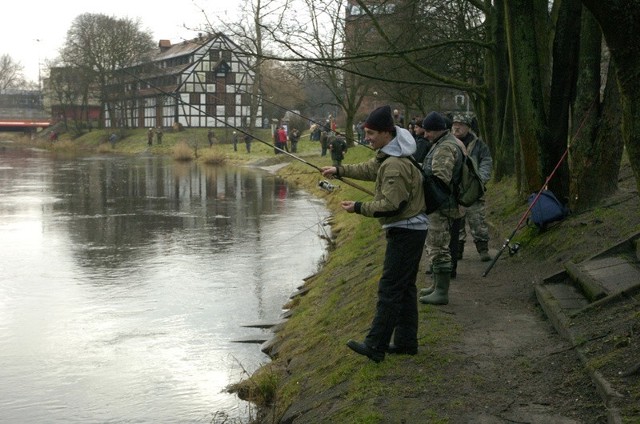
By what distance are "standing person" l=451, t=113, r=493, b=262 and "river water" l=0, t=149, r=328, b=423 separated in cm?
304

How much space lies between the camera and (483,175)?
11297 mm

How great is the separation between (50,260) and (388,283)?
542 inches

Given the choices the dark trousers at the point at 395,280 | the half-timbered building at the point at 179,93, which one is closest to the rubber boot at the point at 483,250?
the dark trousers at the point at 395,280

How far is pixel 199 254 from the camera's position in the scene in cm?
2003

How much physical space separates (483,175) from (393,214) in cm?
454

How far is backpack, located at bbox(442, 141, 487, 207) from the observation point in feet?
30.9

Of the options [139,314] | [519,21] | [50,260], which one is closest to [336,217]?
[50,260]

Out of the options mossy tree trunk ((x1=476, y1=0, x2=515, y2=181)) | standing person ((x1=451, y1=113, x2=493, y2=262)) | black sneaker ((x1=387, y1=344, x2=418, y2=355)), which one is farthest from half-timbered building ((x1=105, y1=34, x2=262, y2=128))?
black sneaker ((x1=387, y1=344, x2=418, y2=355))

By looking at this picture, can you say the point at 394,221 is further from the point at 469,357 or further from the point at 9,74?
the point at 9,74

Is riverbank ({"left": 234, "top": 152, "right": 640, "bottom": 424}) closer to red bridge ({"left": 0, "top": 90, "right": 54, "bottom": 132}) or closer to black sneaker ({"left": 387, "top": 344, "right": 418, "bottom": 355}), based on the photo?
black sneaker ({"left": 387, "top": 344, "right": 418, "bottom": 355})

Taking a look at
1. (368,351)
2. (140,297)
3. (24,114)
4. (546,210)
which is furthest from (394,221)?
(24,114)

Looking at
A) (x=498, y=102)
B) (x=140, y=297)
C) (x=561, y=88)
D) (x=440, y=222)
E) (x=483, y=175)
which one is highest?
(x=561, y=88)

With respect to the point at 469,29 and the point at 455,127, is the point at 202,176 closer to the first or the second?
the point at 469,29

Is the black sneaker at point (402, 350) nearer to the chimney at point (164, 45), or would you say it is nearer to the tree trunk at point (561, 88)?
the tree trunk at point (561, 88)
